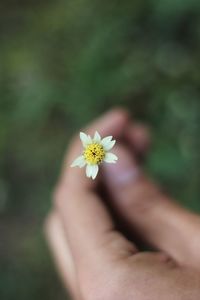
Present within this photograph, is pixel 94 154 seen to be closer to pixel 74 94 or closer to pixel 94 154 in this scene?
pixel 94 154

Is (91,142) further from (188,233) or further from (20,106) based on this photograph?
(20,106)

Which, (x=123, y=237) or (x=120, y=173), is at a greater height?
(x=120, y=173)

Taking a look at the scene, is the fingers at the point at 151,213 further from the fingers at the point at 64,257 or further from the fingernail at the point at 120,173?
the fingers at the point at 64,257

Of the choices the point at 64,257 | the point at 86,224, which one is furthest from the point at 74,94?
the point at 86,224

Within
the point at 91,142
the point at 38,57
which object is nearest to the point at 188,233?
the point at 91,142

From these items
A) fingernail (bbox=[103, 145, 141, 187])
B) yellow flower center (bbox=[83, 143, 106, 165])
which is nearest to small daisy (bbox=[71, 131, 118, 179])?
yellow flower center (bbox=[83, 143, 106, 165])
